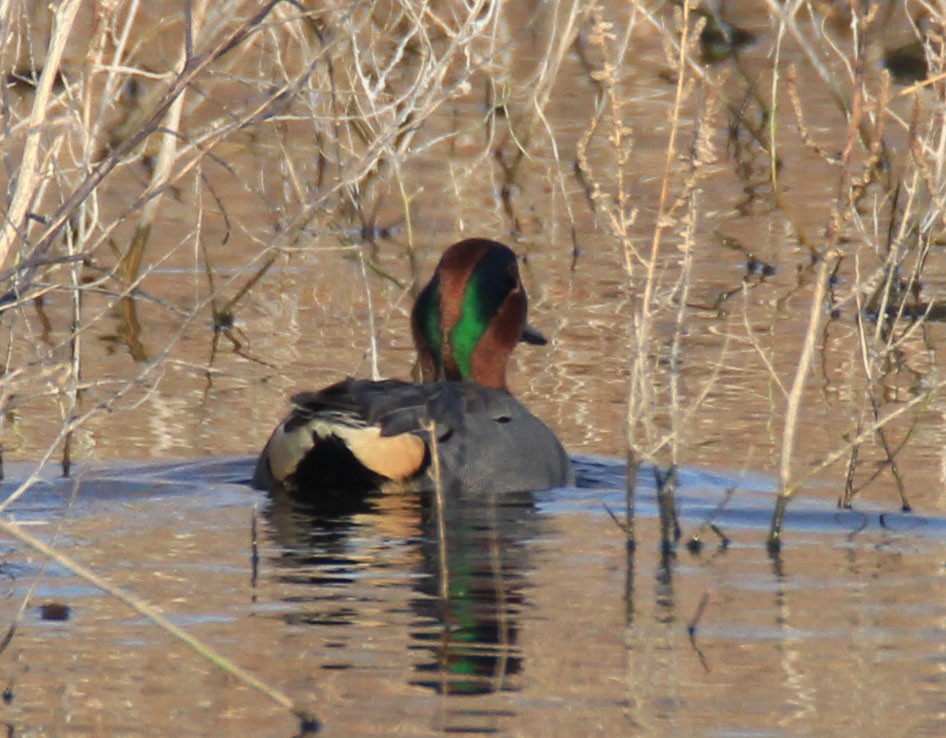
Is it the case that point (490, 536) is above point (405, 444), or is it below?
below

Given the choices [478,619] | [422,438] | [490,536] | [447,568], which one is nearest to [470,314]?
[422,438]

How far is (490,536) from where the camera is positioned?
304 inches

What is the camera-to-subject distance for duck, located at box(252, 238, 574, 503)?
27.1ft

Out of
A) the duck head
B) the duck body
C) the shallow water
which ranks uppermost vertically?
the duck head

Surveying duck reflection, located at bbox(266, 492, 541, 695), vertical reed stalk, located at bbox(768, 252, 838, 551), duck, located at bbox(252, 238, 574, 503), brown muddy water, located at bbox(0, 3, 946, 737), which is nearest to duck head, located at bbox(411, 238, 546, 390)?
duck, located at bbox(252, 238, 574, 503)

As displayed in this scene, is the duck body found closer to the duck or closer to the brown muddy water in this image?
the duck

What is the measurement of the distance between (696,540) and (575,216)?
774cm

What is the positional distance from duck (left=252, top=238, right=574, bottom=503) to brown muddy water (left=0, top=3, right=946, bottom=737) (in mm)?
148

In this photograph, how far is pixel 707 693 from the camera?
Answer: 5.52m

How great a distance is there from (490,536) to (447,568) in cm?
65

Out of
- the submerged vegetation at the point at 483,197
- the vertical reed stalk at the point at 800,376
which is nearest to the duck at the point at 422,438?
the submerged vegetation at the point at 483,197

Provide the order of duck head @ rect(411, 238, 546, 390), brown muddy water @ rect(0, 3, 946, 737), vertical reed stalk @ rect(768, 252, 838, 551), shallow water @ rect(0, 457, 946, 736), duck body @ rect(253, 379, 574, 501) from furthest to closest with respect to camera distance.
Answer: duck head @ rect(411, 238, 546, 390), duck body @ rect(253, 379, 574, 501), vertical reed stalk @ rect(768, 252, 838, 551), brown muddy water @ rect(0, 3, 946, 737), shallow water @ rect(0, 457, 946, 736)

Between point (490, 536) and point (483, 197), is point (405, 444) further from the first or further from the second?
point (483, 197)

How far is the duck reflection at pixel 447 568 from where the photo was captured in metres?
5.84
